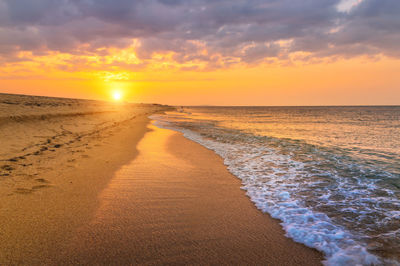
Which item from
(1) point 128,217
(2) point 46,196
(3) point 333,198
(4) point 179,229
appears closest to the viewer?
(4) point 179,229

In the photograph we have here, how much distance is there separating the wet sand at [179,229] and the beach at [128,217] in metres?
0.01

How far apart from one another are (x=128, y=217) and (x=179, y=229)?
3.38 feet

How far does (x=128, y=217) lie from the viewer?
404cm

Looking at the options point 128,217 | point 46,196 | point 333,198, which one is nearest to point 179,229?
point 128,217

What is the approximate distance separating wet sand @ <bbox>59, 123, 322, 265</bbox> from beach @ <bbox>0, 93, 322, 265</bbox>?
1cm

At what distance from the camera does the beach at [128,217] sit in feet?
9.86

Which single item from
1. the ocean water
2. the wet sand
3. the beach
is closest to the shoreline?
the beach

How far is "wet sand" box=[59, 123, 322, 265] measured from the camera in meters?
2.99

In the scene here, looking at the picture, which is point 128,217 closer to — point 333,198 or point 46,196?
point 46,196

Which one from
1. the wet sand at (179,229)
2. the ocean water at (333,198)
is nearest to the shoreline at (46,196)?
the wet sand at (179,229)

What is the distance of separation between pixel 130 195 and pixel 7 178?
10.3 feet

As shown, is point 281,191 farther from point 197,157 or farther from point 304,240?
point 197,157

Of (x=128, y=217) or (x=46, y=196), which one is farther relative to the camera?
(x=46, y=196)

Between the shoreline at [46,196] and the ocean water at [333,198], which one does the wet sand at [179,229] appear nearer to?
the shoreline at [46,196]
